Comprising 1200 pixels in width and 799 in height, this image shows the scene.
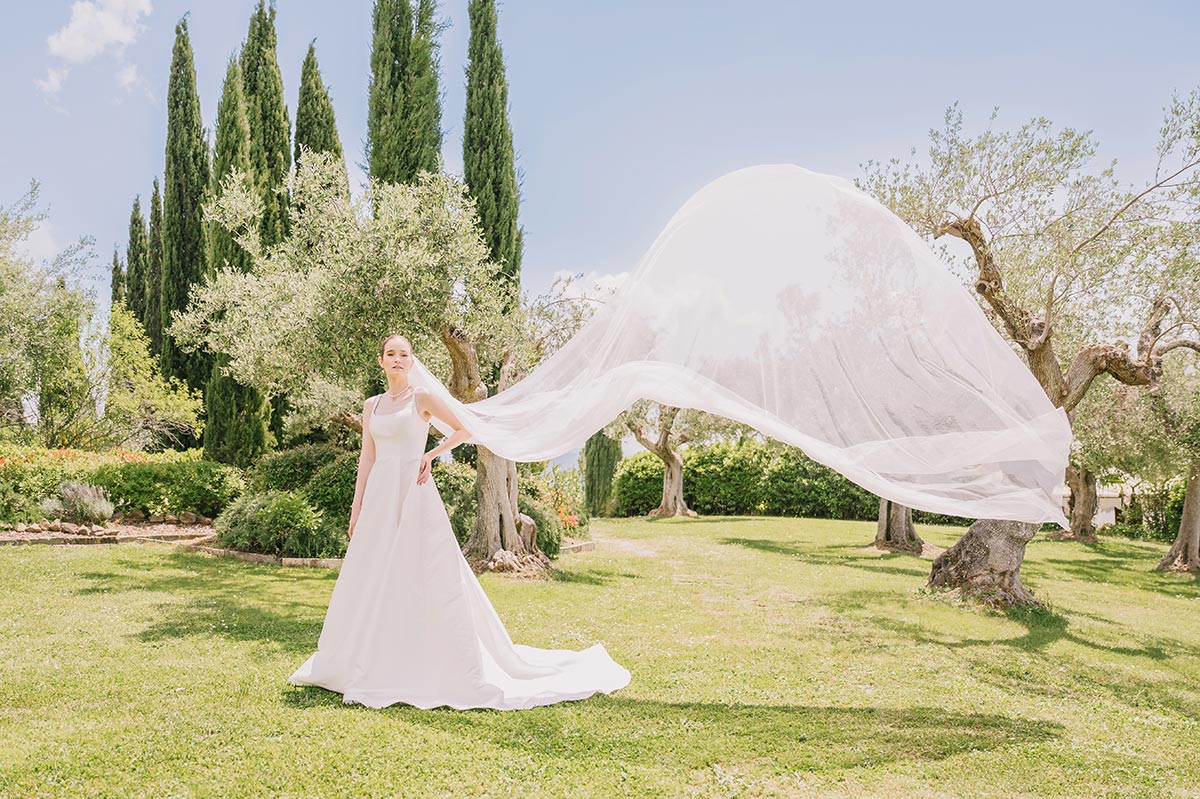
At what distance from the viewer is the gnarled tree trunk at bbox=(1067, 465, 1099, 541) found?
23.3 meters

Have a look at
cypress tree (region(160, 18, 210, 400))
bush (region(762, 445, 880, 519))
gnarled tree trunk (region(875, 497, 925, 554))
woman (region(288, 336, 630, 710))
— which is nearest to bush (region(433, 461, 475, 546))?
woman (region(288, 336, 630, 710))

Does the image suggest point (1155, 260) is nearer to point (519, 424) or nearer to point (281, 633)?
point (519, 424)

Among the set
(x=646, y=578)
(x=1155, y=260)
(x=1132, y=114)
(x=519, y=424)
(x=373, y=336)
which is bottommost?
(x=646, y=578)

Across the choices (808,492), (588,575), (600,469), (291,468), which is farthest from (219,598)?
(600,469)

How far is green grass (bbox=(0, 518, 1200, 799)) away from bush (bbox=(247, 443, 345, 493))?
4.59 meters

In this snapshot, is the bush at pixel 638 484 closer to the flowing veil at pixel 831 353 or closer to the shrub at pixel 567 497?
the shrub at pixel 567 497

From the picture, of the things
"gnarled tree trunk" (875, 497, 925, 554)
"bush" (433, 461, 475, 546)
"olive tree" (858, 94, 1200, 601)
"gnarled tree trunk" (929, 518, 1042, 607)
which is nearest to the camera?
"olive tree" (858, 94, 1200, 601)

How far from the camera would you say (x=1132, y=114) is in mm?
11148

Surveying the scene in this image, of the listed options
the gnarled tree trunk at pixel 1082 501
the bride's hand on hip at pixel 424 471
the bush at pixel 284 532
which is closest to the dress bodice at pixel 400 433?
the bride's hand on hip at pixel 424 471

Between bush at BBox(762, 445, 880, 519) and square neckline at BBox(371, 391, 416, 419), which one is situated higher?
square neckline at BBox(371, 391, 416, 419)

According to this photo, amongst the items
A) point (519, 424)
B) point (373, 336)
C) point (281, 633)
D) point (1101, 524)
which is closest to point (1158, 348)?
point (519, 424)

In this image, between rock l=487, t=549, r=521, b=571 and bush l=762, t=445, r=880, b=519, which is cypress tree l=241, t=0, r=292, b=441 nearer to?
rock l=487, t=549, r=521, b=571

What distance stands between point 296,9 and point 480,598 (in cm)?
2301

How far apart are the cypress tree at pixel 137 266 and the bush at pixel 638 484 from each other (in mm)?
20860
